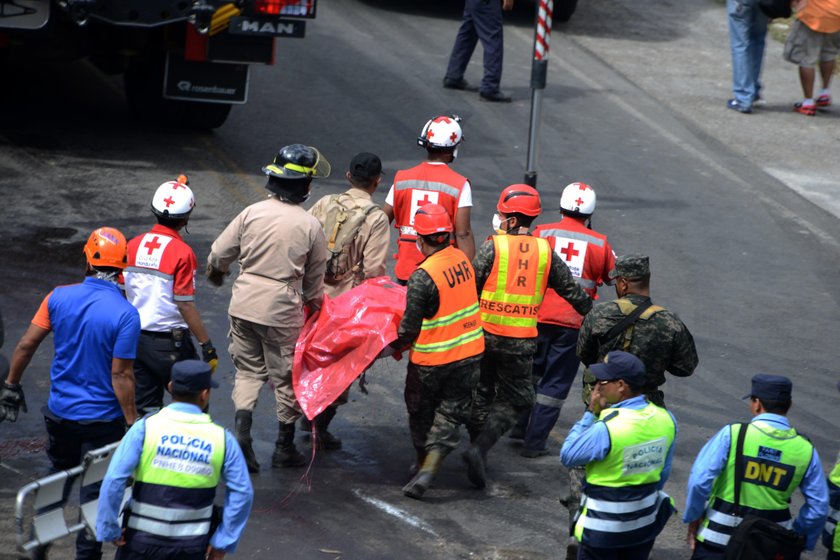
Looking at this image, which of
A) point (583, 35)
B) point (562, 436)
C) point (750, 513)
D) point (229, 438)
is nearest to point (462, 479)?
point (562, 436)

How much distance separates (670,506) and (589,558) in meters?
0.44

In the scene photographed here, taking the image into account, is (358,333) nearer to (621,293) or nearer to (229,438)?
(621,293)

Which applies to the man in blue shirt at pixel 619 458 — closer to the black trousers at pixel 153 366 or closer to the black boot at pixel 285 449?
the black boot at pixel 285 449

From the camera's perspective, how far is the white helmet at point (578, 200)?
8141 millimetres

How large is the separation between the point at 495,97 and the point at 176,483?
10199 millimetres

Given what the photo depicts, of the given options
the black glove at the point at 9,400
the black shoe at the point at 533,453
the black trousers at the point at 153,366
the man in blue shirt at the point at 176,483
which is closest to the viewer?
the man in blue shirt at the point at 176,483

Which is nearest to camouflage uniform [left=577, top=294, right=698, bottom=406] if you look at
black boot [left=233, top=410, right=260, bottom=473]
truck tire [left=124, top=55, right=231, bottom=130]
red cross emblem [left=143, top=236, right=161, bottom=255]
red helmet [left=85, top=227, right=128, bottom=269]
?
black boot [left=233, top=410, right=260, bottom=473]

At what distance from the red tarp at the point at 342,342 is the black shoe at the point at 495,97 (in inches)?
295

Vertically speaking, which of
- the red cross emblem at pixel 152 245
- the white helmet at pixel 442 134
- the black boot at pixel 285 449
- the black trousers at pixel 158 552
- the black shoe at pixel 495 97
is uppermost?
the white helmet at pixel 442 134

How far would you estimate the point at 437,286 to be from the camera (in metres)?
7.39

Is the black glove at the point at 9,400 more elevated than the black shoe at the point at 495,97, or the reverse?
the black shoe at the point at 495,97

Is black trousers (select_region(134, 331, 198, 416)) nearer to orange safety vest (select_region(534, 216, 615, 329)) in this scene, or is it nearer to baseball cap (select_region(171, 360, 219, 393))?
baseball cap (select_region(171, 360, 219, 393))

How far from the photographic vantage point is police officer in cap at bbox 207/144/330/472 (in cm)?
754

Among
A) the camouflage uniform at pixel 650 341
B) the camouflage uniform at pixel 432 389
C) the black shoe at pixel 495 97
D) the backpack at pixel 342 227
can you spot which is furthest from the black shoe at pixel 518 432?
the black shoe at pixel 495 97
